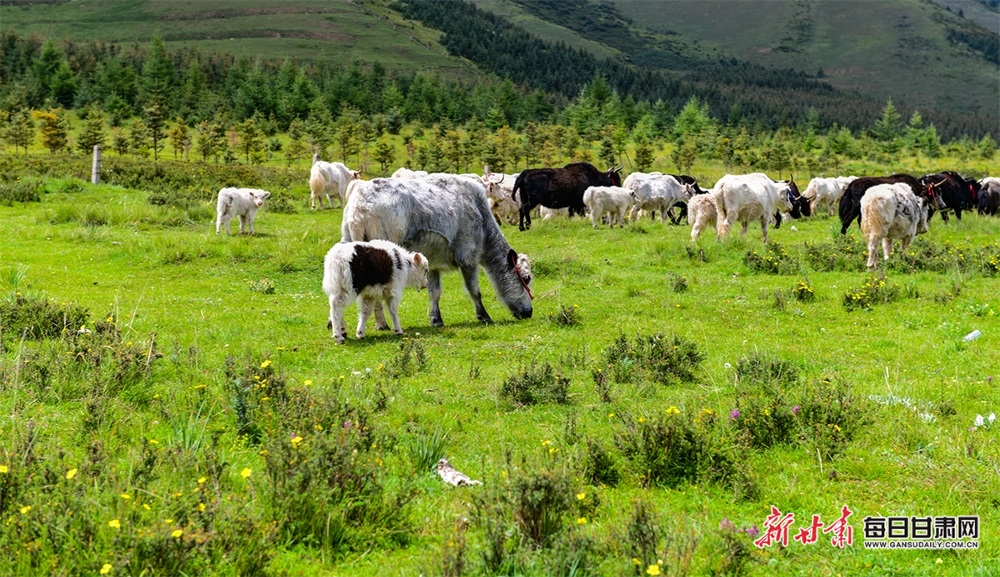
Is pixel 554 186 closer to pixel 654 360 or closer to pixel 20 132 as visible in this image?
pixel 654 360

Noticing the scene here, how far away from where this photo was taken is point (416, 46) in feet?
595

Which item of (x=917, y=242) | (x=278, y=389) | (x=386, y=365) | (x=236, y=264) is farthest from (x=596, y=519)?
(x=917, y=242)

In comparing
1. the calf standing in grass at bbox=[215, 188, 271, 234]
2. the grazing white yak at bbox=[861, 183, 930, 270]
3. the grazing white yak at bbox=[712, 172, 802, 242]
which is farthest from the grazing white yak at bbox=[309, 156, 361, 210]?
the grazing white yak at bbox=[861, 183, 930, 270]

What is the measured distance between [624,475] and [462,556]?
208cm

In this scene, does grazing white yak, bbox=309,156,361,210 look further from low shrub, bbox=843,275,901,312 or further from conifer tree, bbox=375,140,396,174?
conifer tree, bbox=375,140,396,174

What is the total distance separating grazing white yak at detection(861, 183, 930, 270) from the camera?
57.7 ft

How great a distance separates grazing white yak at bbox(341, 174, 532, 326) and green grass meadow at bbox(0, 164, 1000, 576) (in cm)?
76

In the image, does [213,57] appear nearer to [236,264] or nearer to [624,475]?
[236,264]

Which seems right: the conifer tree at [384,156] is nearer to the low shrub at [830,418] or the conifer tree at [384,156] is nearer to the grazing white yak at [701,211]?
the grazing white yak at [701,211]

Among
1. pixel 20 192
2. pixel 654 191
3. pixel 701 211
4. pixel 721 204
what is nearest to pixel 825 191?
pixel 654 191

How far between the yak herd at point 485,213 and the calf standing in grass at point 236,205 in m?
0.03

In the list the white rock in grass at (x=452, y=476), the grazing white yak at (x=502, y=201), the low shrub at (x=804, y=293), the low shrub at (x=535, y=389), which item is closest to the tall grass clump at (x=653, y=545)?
the white rock in grass at (x=452, y=476)

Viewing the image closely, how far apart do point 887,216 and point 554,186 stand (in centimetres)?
1467

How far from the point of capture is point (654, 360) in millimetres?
8789
